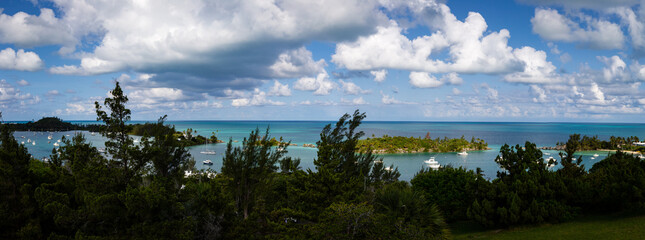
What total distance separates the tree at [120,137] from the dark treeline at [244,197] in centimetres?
4

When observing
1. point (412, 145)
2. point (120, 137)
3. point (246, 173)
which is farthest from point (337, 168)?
point (412, 145)

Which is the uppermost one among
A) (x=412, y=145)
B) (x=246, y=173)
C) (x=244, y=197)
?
(x=246, y=173)

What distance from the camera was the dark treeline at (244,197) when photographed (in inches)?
545

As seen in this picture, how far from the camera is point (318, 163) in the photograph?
21469 millimetres

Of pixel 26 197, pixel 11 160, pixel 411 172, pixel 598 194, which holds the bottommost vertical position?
pixel 411 172

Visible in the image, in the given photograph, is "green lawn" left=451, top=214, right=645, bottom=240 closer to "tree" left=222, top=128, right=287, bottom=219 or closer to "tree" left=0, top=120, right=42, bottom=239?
"tree" left=222, top=128, right=287, bottom=219

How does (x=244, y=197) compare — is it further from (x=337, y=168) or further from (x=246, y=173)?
(x=337, y=168)

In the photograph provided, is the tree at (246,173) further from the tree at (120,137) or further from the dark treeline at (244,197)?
the tree at (120,137)

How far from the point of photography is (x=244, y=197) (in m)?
24.0

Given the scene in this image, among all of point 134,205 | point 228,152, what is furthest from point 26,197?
point 228,152

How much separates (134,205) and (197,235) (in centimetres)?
293

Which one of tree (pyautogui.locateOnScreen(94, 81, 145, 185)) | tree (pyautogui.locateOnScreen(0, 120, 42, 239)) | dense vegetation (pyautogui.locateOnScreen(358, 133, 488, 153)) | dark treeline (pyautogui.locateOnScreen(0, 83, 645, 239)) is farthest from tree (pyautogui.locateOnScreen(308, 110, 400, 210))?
dense vegetation (pyautogui.locateOnScreen(358, 133, 488, 153))

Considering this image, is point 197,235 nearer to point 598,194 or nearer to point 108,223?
point 108,223

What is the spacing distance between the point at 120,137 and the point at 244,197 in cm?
951
